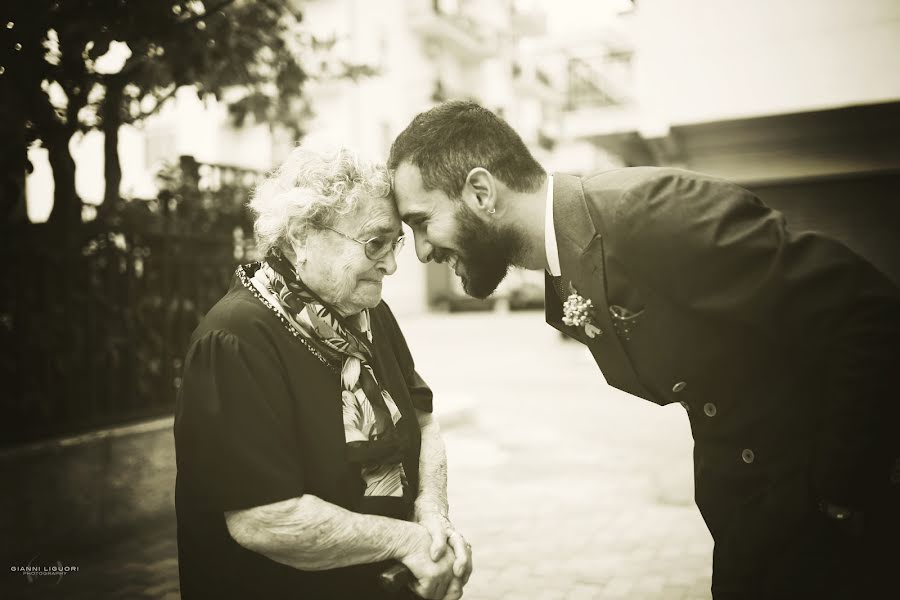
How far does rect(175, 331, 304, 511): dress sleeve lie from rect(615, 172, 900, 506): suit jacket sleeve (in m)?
1.09

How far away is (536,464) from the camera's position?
23.5 feet

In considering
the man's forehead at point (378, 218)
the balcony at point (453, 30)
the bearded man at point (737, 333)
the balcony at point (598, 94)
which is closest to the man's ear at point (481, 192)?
the bearded man at point (737, 333)

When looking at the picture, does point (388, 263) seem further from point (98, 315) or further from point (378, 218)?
point (98, 315)

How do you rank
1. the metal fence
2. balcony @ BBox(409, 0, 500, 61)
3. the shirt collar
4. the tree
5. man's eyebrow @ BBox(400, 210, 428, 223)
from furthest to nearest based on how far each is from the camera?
balcony @ BBox(409, 0, 500, 61), the metal fence, the tree, man's eyebrow @ BBox(400, 210, 428, 223), the shirt collar

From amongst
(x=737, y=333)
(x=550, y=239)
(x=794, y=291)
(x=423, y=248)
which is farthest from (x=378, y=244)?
(x=794, y=291)

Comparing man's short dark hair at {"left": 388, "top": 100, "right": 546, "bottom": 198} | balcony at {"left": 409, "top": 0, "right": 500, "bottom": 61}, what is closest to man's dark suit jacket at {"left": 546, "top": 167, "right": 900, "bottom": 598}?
man's short dark hair at {"left": 388, "top": 100, "right": 546, "bottom": 198}

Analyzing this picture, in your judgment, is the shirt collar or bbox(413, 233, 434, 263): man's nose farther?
bbox(413, 233, 434, 263): man's nose

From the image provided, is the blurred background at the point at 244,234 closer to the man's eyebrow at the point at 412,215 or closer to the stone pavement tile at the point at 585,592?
the stone pavement tile at the point at 585,592

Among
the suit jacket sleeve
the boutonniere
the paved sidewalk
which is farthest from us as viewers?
the paved sidewalk

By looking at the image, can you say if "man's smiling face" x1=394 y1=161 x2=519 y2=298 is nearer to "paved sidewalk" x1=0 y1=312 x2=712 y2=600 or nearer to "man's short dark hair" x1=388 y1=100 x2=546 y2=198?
"man's short dark hair" x1=388 y1=100 x2=546 y2=198

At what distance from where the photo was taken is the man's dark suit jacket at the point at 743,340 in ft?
6.13

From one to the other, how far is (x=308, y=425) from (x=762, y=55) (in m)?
7.19

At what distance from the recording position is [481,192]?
2.35m

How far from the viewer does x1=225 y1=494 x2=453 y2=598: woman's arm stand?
212 cm
